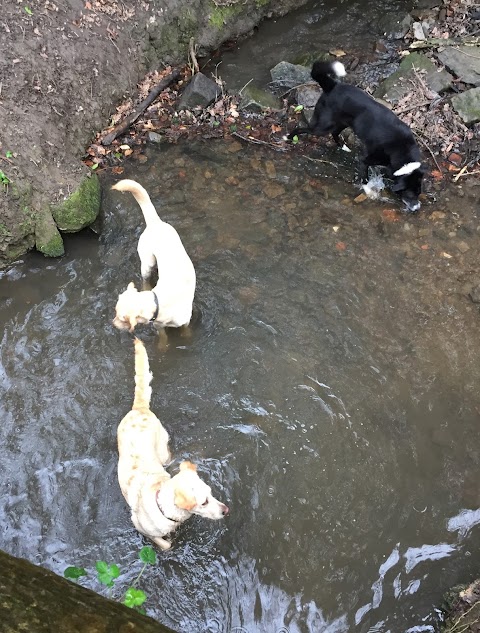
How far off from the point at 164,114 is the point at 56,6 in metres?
1.69

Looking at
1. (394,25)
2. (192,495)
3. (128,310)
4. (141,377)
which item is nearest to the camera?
(192,495)

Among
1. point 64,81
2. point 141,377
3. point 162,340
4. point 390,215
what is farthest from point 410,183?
point 64,81

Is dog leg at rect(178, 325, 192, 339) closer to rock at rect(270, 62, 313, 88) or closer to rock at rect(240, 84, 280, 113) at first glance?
rock at rect(240, 84, 280, 113)

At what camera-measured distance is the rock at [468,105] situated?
6.31 m

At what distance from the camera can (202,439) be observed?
407cm

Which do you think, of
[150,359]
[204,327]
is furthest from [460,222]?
[150,359]

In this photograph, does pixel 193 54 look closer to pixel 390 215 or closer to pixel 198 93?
pixel 198 93

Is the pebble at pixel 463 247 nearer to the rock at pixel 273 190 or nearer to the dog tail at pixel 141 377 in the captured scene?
the rock at pixel 273 190

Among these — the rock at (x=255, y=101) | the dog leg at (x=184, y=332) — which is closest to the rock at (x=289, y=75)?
the rock at (x=255, y=101)

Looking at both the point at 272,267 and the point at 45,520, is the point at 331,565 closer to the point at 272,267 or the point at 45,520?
the point at 45,520

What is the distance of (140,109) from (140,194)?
3.06 meters

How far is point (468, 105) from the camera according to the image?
6.34m

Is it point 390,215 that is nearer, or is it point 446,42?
point 390,215

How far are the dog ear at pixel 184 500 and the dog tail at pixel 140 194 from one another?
2.31m
